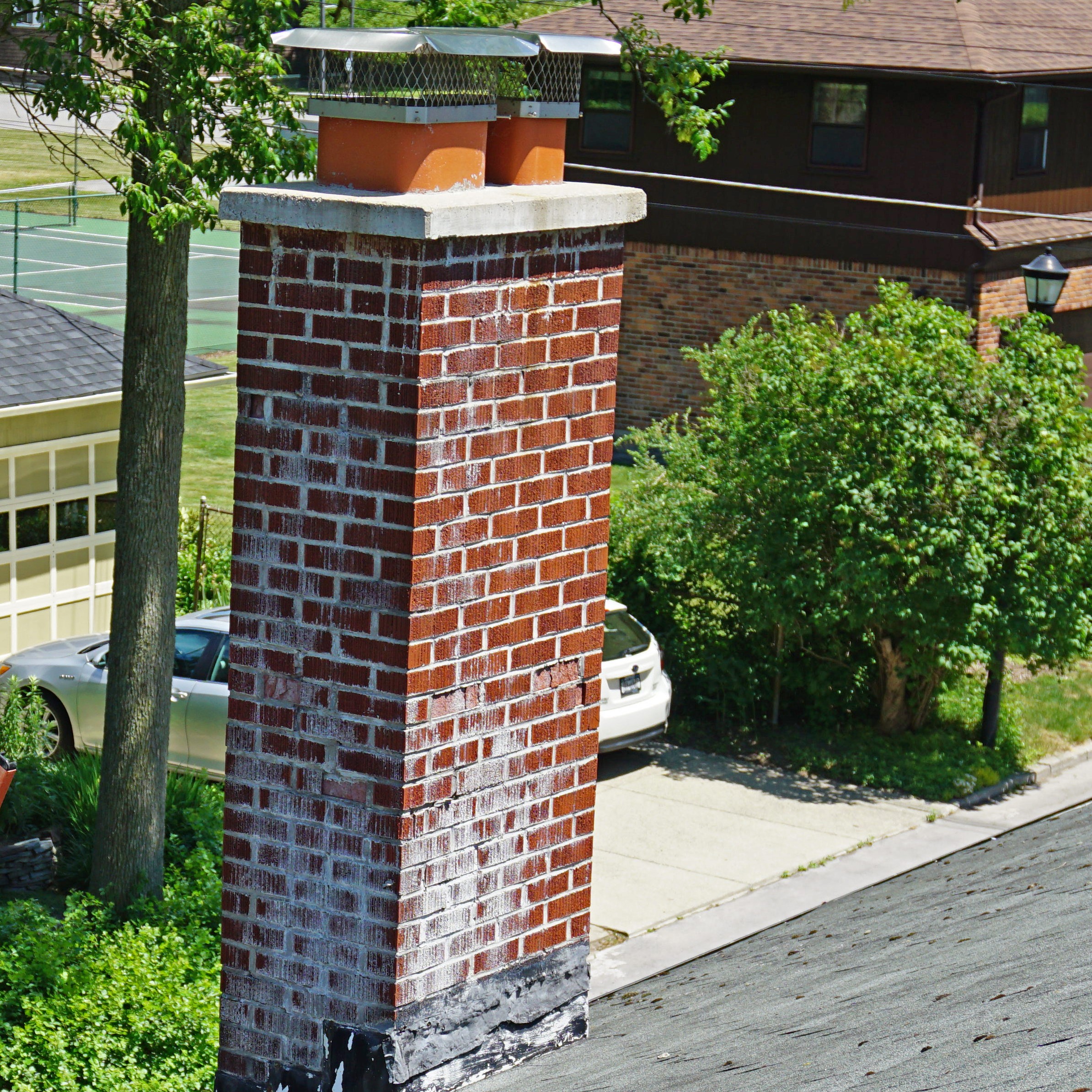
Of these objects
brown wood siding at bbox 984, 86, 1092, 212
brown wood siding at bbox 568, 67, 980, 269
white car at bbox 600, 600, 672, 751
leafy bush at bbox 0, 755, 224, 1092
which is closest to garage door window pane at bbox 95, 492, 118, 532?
white car at bbox 600, 600, 672, 751

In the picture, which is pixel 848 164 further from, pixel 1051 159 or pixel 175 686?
pixel 175 686

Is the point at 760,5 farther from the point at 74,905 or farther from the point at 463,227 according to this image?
the point at 463,227

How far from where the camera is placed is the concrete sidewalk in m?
12.2

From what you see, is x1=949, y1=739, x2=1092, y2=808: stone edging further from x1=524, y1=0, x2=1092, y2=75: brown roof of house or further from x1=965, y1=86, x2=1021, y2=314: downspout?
x1=524, y1=0, x2=1092, y2=75: brown roof of house

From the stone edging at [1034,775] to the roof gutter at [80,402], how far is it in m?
7.25

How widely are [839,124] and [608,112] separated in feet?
12.3

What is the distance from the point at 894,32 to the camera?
24.2 m

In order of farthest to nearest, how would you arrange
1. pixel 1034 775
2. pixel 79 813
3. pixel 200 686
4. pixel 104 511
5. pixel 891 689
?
1. pixel 104 511
2. pixel 891 689
3. pixel 1034 775
4. pixel 200 686
5. pixel 79 813

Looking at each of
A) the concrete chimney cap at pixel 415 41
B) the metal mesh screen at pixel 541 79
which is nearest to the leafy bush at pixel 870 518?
the metal mesh screen at pixel 541 79

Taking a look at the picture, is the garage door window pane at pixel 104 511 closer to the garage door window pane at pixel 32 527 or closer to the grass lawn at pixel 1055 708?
the garage door window pane at pixel 32 527

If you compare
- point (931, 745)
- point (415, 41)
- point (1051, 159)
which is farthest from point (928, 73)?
point (415, 41)

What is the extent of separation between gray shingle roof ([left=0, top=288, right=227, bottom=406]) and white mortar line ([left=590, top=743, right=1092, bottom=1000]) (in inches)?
286

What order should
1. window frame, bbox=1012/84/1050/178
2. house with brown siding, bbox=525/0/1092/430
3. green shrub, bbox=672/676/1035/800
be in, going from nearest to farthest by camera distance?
green shrub, bbox=672/676/1035/800 < house with brown siding, bbox=525/0/1092/430 < window frame, bbox=1012/84/1050/178

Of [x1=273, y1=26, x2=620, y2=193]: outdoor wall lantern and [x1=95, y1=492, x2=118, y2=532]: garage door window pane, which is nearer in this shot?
[x1=273, y1=26, x2=620, y2=193]: outdoor wall lantern
